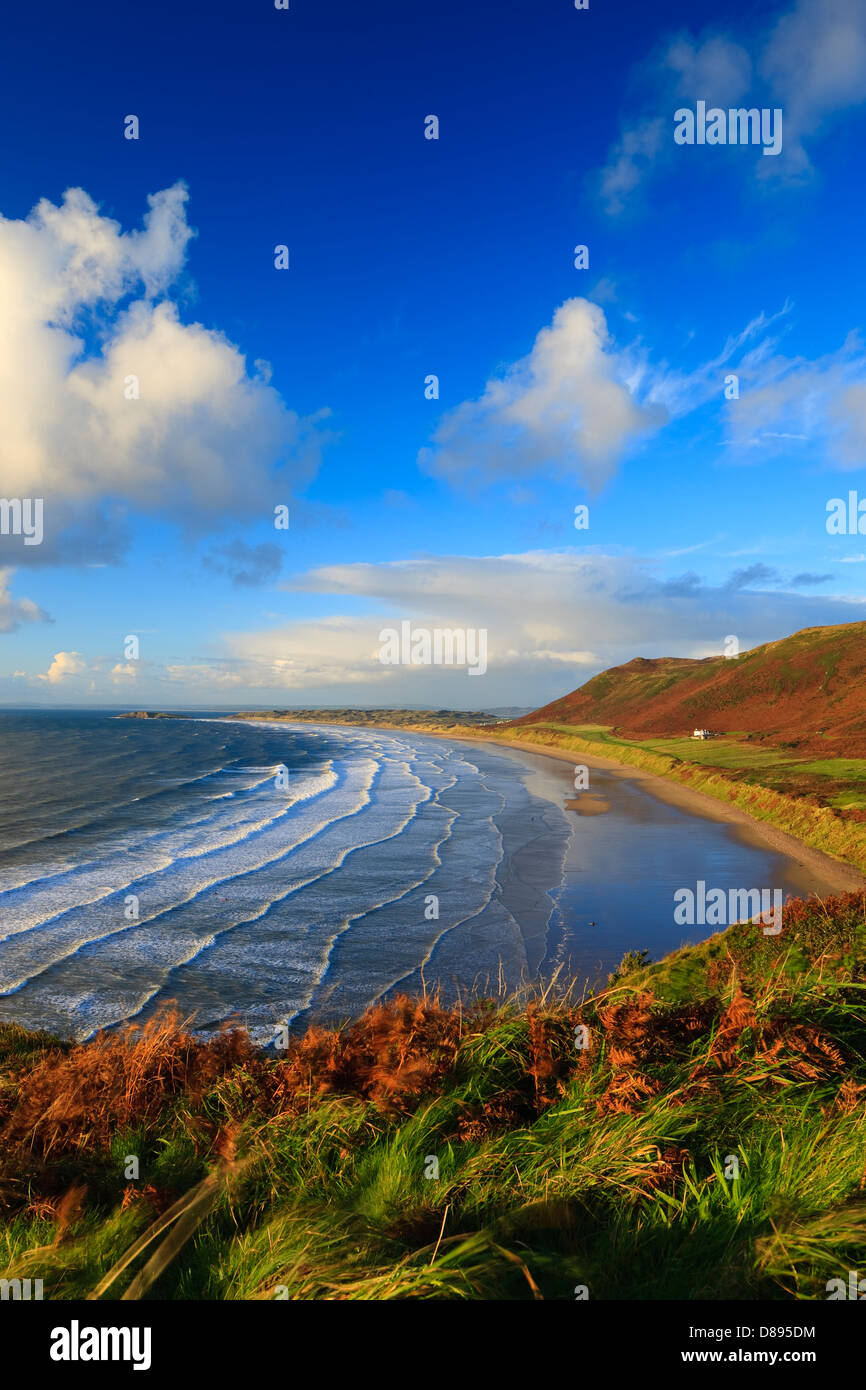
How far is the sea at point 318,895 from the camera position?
1560cm

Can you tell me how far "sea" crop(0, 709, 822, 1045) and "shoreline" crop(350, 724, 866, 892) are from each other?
86 cm

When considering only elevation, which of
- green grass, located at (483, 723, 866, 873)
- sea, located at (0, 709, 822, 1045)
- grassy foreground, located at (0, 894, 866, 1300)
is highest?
grassy foreground, located at (0, 894, 866, 1300)

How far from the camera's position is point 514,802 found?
47.3 m

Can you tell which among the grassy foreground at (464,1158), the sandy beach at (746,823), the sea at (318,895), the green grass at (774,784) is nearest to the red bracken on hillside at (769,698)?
the green grass at (774,784)

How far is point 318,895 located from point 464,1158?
63.2ft

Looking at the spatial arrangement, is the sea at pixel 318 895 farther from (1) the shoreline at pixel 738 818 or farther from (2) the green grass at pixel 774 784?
(2) the green grass at pixel 774 784

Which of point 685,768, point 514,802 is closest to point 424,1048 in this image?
point 514,802

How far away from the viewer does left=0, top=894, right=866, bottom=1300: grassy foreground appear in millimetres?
3811

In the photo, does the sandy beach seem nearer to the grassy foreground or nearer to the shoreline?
the shoreline

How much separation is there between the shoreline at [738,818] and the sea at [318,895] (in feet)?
2.84

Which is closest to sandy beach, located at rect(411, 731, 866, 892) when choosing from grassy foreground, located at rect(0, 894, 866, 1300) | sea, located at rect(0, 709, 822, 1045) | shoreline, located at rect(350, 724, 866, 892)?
shoreline, located at rect(350, 724, 866, 892)

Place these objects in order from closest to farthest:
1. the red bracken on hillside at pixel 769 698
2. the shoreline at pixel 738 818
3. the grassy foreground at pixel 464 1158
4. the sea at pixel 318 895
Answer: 1. the grassy foreground at pixel 464 1158
2. the sea at pixel 318 895
3. the shoreline at pixel 738 818
4. the red bracken on hillside at pixel 769 698

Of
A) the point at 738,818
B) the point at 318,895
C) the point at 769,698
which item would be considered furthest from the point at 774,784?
the point at 769,698
